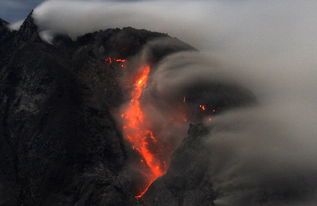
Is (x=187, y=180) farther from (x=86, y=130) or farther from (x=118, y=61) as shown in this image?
(x=118, y=61)

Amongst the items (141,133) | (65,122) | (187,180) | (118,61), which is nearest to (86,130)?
(65,122)

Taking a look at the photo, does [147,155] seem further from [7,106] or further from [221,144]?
[7,106]

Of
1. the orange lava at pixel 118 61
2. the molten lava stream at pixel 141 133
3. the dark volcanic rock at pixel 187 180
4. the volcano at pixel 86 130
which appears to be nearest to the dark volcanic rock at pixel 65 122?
the volcano at pixel 86 130

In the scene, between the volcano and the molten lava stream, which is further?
the molten lava stream

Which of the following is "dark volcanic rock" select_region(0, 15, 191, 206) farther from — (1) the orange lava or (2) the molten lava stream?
(2) the molten lava stream

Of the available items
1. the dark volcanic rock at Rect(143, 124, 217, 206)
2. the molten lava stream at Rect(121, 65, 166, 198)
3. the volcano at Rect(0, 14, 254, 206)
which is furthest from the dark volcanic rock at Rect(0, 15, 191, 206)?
the dark volcanic rock at Rect(143, 124, 217, 206)

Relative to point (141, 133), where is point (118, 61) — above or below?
above
